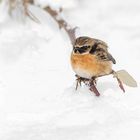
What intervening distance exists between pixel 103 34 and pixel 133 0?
1.70ft

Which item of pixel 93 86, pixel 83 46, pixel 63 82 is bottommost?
pixel 63 82

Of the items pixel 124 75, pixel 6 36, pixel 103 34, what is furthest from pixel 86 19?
pixel 124 75

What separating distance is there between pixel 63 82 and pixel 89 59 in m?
0.61

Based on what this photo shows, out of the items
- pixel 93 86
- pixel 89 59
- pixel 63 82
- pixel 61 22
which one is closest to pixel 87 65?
pixel 89 59

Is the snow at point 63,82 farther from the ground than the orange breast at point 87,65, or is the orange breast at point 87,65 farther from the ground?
the orange breast at point 87,65

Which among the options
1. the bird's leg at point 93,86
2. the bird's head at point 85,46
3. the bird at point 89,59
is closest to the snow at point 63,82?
the bird's leg at point 93,86

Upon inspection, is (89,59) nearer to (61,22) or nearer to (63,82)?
(63,82)

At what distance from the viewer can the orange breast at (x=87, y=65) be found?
3.85 meters

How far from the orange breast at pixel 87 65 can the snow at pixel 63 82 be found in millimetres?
185

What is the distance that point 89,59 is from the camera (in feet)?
12.6

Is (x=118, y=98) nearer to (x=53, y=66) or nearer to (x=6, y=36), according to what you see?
(x=53, y=66)

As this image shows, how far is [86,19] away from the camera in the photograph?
525 centimetres

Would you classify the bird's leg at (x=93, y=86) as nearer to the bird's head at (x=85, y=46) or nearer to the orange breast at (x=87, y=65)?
the orange breast at (x=87, y=65)

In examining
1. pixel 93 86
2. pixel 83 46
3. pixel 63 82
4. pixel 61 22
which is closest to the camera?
pixel 83 46
